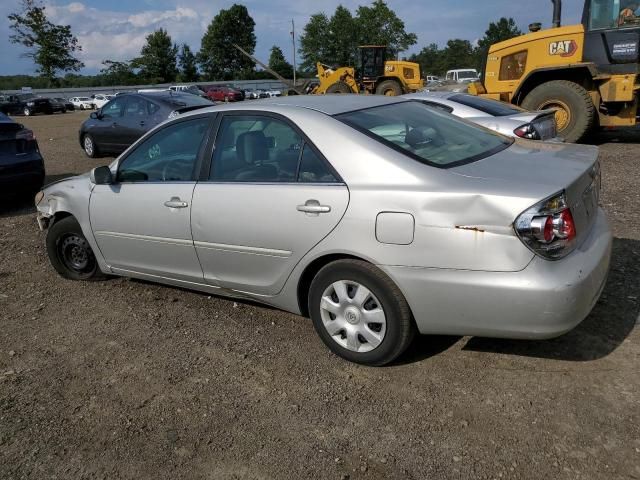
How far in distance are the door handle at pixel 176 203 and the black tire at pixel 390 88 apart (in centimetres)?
1844

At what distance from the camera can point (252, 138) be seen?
3.69 meters

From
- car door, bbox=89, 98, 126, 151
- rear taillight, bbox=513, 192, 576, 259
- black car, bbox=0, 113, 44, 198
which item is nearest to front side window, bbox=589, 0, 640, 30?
rear taillight, bbox=513, 192, 576, 259

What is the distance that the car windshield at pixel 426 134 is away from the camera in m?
3.18

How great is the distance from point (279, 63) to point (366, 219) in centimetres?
8465

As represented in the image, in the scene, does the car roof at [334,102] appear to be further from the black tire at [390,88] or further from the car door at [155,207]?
the black tire at [390,88]

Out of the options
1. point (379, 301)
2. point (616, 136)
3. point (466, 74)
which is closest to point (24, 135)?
point (379, 301)

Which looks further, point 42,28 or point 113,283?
point 42,28

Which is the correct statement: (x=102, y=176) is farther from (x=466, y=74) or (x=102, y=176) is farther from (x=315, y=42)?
(x=315, y=42)

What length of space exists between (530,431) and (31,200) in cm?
805

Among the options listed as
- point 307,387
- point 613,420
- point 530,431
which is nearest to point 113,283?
point 307,387

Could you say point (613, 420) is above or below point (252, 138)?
below

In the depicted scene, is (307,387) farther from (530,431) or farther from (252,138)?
(252,138)

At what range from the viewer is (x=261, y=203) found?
3406mm

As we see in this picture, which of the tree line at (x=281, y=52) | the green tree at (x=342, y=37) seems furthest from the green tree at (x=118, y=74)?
the green tree at (x=342, y=37)
